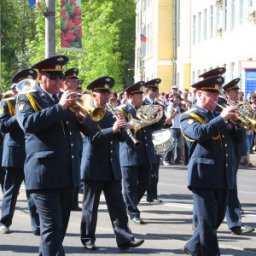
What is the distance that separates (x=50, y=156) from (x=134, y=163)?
13.2 ft

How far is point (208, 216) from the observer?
8711 millimetres

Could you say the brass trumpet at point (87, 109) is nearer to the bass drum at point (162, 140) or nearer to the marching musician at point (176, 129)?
the bass drum at point (162, 140)

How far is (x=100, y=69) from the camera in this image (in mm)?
49469

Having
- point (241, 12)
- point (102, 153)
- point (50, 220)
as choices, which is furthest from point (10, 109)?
point (241, 12)

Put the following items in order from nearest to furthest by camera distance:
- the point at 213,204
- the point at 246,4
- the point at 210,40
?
the point at 213,204, the point at 246,4, the point at 210,40

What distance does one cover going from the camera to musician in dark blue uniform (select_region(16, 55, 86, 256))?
8.10 metres

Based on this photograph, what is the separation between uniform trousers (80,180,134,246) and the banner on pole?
1331 cm

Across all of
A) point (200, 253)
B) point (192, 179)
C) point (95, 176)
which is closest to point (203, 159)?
point (192, 179)

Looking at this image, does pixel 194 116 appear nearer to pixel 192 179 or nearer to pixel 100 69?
pixel 192 179

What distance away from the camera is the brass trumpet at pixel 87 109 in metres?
8.44

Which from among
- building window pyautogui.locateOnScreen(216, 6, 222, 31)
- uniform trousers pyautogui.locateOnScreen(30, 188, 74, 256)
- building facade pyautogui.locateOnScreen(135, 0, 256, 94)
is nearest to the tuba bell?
uniform trousers pyautogui.locateOnScreen(30, 188, 74, 256)

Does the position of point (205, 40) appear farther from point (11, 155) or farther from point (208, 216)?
point (208, 216)

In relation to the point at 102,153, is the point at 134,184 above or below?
below

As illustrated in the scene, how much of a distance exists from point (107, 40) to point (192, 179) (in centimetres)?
4166
